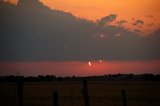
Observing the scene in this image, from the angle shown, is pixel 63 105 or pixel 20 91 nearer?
pixel 20 91

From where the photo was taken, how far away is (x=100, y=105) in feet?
93.7

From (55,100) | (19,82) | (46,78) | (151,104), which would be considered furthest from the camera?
(46,78)

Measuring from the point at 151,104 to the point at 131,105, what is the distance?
2.14 m

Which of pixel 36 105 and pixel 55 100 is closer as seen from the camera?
pixel 55 100

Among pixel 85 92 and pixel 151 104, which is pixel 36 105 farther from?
pixel 85 92

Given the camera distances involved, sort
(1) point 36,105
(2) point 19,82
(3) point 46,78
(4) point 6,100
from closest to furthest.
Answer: (2) point 19,82 < (4) point 6,100 < (1) point 36,105 < (3) point 46,78

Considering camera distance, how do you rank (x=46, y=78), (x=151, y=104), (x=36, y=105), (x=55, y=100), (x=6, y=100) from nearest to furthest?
(x=55, y=100) < (x=6, y=100) < (x=36, y=105) < (x=151, y=104) < (x=46, y=78)

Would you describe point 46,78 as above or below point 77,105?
above

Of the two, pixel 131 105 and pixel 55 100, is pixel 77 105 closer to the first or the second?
pixel 131 105

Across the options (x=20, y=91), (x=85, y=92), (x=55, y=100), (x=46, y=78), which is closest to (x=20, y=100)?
(x=20, y=91)

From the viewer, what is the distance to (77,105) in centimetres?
2786

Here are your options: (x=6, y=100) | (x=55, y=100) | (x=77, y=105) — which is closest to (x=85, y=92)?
(x=55, y=100)

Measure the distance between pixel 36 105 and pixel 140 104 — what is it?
8.46 m

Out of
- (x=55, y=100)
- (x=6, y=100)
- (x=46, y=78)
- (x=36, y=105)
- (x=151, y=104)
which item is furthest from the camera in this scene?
(x=46, y=78)
